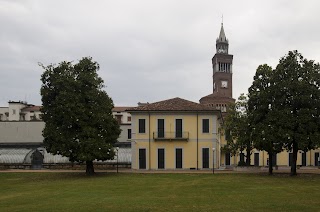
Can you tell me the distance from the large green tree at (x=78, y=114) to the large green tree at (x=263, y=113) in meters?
12.8

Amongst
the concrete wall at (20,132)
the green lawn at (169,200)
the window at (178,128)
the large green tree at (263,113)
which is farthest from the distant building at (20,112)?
the green lawn at (169,200)

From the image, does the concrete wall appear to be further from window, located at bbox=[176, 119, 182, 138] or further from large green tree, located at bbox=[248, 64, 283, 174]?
large green tree, located at bbox=[248, 64, 283, 174]

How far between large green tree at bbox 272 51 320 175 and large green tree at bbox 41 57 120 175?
15.2m

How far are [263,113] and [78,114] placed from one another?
654 inches

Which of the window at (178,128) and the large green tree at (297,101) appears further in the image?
the window at (178,128)

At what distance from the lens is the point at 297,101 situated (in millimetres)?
37500

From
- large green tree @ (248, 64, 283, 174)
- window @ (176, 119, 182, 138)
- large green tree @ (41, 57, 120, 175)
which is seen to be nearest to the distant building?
window @ (176, 119, 182, 138)

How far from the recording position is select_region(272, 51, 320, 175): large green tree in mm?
36469

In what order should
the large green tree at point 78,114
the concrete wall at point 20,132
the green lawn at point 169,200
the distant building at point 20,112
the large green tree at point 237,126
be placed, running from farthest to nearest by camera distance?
the distant building at point 20,112, the concrete wall at point 20,132, the large green tree at point 237,126, the large green tree at point 78,114, the green lawn at point 169,200

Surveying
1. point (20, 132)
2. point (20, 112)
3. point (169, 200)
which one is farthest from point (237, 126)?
point (20, 112)

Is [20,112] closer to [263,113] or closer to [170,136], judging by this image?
[170,136]

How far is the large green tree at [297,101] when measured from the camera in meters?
36.5

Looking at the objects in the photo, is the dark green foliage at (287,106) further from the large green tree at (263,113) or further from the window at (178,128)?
the window at (178,128)


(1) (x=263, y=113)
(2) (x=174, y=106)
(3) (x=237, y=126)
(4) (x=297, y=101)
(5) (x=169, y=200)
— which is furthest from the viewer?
(2) (x=174, y=106)
